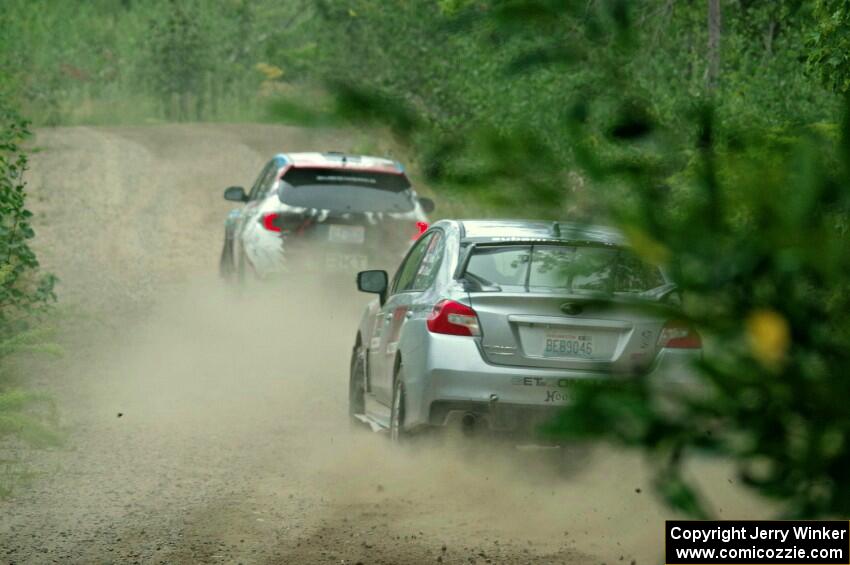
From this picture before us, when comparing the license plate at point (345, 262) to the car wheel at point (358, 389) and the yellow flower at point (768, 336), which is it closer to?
the car wheel at point (358, 389)

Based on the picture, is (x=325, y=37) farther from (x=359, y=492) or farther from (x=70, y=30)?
(x=359, y=492)

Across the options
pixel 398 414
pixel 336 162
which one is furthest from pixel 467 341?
pixel 336 162

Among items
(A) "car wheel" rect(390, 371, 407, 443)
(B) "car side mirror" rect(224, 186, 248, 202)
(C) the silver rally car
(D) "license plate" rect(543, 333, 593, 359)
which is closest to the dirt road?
(A) "car wheel" rect(390, 371, 407, 443)

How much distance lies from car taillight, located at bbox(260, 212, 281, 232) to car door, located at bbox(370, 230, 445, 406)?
6182mm

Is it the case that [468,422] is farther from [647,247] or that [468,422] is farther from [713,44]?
[713,44]

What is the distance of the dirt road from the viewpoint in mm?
7695

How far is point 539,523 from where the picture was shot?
325 inches

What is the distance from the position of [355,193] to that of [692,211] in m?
15.0

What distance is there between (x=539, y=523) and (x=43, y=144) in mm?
32627

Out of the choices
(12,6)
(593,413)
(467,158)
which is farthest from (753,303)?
(12,6)

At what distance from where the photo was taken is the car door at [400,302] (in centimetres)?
1017
